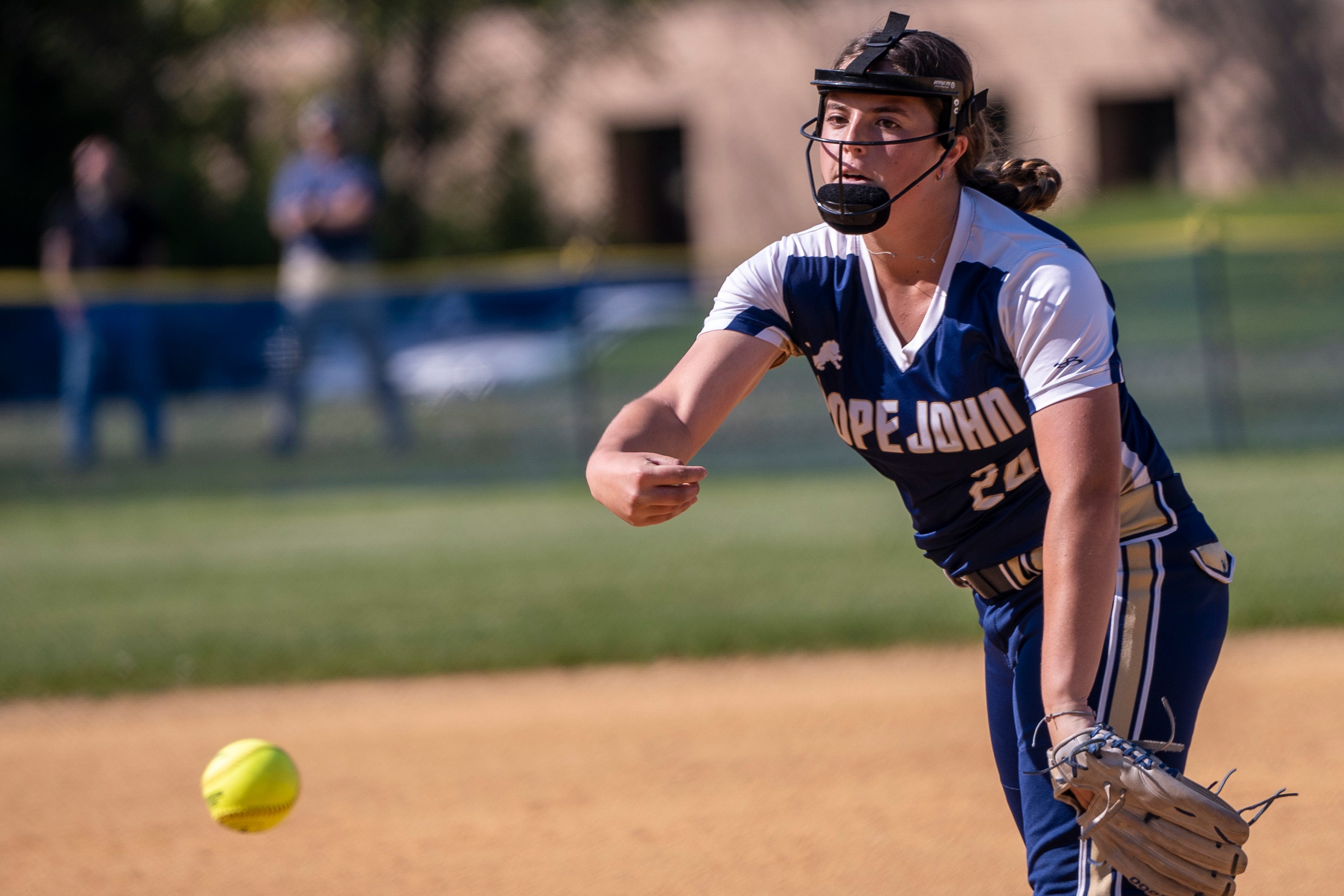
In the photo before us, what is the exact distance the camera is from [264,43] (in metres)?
21.2

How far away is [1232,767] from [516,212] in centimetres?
1804

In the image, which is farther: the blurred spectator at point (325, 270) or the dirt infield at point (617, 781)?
the blurred spectator at point (325, 270)

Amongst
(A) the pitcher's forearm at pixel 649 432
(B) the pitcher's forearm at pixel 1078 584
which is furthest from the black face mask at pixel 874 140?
(B) the pitcher's forearm at pixel 1078 584

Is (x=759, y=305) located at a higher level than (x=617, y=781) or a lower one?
higher

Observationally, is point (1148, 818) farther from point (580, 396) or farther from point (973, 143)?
point (580, 396)

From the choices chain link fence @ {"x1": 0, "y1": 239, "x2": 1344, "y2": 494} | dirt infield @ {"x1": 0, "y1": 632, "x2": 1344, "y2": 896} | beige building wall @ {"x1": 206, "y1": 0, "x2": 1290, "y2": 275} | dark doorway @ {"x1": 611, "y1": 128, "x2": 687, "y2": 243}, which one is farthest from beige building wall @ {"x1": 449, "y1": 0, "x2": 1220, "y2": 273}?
dirt infield @ {"x1": 0, "y1": 632, "x2": 1344, "y2": 896}

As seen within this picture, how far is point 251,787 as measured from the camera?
4031 millimetres

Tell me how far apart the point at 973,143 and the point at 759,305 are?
1.61 ft

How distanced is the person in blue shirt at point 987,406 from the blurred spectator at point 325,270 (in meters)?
8.23

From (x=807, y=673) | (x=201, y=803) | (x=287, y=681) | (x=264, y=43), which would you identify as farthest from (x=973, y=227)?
(x=264, y=43)

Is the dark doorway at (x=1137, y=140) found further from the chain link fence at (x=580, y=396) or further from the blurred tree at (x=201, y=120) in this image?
the chain link fence at (x=580, y=396)

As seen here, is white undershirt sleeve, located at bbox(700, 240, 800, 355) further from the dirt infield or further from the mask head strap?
the dirt infield

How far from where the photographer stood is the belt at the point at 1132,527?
2666 mm

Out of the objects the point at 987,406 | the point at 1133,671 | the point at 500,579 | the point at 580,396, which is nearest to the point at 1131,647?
the point at 1133,671
